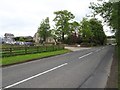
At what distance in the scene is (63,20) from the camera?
98.1m

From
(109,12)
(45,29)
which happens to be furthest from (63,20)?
(109,12)

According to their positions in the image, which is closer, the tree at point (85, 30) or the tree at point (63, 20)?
the tree at point (63, 20)

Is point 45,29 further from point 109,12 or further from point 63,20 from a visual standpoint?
point 109,12

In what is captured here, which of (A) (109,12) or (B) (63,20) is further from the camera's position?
(B) (63,20)

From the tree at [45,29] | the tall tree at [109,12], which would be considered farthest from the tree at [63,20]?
the tall tree at [109,12]

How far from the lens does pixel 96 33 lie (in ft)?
427

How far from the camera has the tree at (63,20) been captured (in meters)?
95.4

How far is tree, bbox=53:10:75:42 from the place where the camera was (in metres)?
95.4

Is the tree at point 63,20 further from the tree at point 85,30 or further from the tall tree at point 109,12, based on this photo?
the tall tree at point 109,12

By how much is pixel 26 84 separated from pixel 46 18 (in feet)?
311

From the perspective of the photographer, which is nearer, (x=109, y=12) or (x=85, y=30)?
(x=109, y=12)

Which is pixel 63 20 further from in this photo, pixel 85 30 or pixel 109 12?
pixel 109 12

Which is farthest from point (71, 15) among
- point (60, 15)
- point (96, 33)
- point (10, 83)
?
point (10, 83)

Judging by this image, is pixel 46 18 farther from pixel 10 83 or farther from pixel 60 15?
pixel 10 83
